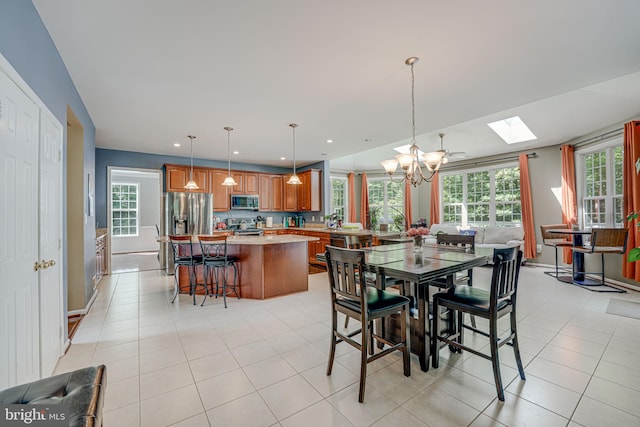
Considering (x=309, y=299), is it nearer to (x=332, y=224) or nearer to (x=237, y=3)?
(x=332, y=224)

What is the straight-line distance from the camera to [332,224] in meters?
6.65

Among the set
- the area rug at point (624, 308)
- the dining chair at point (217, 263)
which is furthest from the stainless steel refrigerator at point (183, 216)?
the area rug at point (624, 308)

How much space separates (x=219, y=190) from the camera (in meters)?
6.61

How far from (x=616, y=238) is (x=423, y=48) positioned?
445 centimetres

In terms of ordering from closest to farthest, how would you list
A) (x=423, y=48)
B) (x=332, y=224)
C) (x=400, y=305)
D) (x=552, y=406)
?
(x=552, y=406) → (x=400, y=305) → (x=423, y=48) → (x=332, y=224)

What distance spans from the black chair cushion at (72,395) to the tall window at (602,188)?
6.70 meters

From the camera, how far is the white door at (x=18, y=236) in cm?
141

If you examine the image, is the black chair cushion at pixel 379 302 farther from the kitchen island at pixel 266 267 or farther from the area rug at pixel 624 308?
the area rug at pixel 624 308

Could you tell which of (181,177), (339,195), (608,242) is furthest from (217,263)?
(608,242)

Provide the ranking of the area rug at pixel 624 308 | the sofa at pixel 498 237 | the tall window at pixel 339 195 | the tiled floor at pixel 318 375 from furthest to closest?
1. the tall window at pixel 339 195
2. the sofa at pixel 498 237
3. the area rug at pixel 624 308
4. the tiled floor at pixel 318 375

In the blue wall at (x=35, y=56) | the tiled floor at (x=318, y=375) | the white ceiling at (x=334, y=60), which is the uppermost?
the white ceiling at (x=334, y=60)

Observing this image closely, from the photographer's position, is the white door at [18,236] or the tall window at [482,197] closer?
the white door at [18,236]

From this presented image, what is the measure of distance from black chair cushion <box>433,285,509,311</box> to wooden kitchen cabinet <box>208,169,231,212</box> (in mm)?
5626

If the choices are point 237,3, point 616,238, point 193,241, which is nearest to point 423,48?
point 237,3
